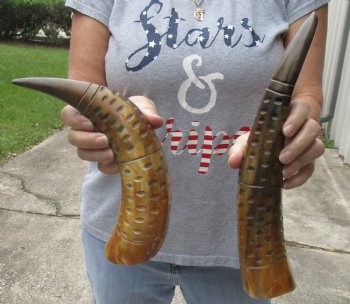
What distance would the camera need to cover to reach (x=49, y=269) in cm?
308

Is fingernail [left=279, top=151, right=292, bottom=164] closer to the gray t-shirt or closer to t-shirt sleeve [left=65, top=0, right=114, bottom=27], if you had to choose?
the gray t-shirt

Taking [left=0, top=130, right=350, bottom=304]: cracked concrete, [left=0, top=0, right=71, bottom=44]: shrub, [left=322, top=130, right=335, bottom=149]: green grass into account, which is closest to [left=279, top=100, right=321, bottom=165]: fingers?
[left=0, top=130, right=350, bottom=304]: cracked concrete

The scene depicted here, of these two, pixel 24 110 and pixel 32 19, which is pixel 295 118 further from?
pixel 32 19

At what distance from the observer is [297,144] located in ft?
2.86

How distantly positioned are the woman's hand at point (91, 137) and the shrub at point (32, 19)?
1411 centimetres

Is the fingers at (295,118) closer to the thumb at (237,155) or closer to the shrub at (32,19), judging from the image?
the thumb at (237,155)

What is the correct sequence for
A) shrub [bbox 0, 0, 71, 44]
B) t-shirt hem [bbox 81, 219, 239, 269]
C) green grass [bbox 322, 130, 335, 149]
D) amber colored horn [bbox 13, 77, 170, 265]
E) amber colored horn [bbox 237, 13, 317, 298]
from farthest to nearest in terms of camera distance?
shrub [bbox 0, 0, 71, 44] → green grass [bbox 322, 130, 335, 149] → t-shirt hem [bbox 81, 219, 239, 269] → amber colored horn [bbox 13, 77, 170, 265] → amber colored horn [bbox 237, 13, 317, 298]

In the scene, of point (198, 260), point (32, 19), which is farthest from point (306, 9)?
point (32, 19)

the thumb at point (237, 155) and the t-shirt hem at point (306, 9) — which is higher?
the t-shirt hem at point (306, 9)

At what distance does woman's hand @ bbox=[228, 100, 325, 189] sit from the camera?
865 mm

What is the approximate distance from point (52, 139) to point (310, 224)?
3.25m

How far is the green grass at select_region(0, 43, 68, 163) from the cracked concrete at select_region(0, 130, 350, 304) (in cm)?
62

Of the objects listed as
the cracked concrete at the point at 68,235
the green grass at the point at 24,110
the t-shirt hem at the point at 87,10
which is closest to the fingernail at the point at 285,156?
the t-shirt hem at the point at 87,10

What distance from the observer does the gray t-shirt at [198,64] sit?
110 cm
